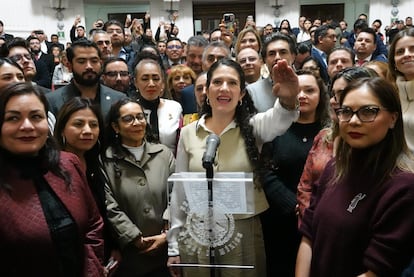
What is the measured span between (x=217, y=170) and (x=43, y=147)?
733 mm

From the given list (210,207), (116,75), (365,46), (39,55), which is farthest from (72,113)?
(39,55)

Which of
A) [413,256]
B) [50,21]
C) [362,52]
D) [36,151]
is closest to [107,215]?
[36,151]

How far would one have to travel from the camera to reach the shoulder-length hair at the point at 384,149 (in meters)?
1.38

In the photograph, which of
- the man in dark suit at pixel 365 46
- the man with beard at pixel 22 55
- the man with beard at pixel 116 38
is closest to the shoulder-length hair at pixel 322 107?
the man in dark suit at pixel 365 46

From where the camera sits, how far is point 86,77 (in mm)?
2953

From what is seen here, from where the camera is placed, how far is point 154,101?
2932 mm

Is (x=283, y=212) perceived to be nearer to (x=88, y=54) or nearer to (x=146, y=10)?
(x=88, y=54)

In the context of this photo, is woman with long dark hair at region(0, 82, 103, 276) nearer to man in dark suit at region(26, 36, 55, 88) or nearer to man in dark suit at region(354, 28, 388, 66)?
man in dark suit at region(354, 28, 388, 66)

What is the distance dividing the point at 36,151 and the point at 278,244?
4.51ft

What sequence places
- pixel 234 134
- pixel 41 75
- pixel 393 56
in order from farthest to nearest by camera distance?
pixel 41 75 < pixel 393 56 < pixel 234 134

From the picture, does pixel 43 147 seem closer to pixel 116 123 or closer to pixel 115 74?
pixel 116 123

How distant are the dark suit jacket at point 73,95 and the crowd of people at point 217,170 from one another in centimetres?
1

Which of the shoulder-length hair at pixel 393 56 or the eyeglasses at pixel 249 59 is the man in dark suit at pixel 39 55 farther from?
the shoulder-length hair at pixel 393 56

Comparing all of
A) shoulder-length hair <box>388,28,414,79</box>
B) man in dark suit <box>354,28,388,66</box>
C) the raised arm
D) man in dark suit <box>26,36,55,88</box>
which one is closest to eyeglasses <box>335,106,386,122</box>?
the raised arm
